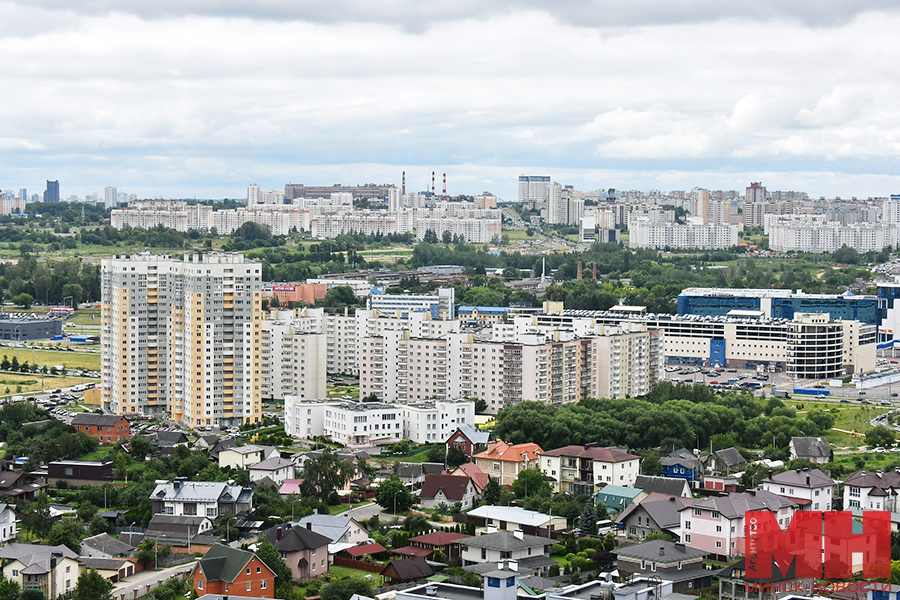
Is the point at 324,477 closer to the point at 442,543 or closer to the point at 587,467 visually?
the point at 442,543

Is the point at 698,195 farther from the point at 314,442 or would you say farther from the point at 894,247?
the point at 314,442

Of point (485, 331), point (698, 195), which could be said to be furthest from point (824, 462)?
point (698, 195)

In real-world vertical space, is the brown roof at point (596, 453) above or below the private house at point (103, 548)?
above

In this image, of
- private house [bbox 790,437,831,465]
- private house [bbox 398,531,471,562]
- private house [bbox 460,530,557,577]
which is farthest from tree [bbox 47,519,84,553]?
private house [bbox 790,437,831,465]

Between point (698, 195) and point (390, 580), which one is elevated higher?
point (698, 195)

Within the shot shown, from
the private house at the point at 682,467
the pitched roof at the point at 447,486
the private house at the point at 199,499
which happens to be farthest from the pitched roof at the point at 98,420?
the private house at the point at 682,467

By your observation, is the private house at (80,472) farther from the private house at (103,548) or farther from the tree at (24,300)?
the tree at (24,300)
